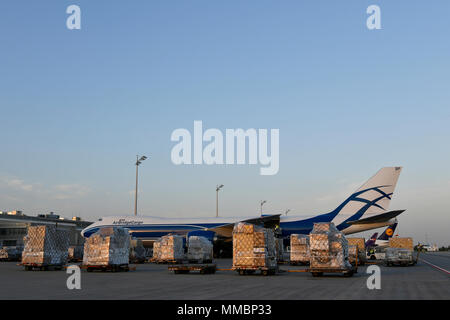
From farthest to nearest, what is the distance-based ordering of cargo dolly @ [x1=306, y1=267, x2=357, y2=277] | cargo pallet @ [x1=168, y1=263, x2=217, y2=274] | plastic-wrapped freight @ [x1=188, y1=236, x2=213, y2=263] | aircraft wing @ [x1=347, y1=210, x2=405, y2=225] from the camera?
aircraft wing @ [x1=347, y1=210, x2=405, y2=225] < plastic-wrapped freight @ [x1=188, y1=236, x2=213, y2=263] < cargo pallet @ [x1=168, y1=263, x2=217, y2=274] < cargo dolly @ [x1=306, y1=267, x2=357, y2=277]

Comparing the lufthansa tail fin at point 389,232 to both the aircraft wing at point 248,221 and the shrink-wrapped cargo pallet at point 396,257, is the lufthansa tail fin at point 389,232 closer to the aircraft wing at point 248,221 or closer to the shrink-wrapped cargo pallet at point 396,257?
the aircraft wing at point 248,221

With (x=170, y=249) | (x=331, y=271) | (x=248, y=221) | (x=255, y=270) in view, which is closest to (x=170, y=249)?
(x=170, y=249)

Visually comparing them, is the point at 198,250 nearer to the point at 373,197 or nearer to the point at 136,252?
the point at 136,252

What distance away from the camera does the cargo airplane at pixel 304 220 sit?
4406 cm

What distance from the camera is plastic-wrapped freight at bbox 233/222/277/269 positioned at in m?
23.8

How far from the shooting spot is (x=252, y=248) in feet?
78.9

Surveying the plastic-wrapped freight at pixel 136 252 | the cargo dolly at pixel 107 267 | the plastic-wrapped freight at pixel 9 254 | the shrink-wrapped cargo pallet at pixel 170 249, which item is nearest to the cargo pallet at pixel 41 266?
the cargo dolly at pixel 107 267

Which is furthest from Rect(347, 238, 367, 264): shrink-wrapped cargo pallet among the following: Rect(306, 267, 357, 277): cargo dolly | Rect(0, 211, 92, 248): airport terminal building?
Rect(0, 211, 92, 248): airport terminal building

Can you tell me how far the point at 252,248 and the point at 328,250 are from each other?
14.6ft

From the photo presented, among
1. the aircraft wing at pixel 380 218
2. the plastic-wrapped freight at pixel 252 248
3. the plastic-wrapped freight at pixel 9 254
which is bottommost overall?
the plastic-wrapped freight at pixel 9 254

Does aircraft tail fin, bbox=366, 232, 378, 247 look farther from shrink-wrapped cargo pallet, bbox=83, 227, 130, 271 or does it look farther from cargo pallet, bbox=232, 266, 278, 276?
shrink-wrapped cargo pallet, bbox=83, 227, 130, 271

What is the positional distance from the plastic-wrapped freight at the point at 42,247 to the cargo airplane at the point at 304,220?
20629 millimetres

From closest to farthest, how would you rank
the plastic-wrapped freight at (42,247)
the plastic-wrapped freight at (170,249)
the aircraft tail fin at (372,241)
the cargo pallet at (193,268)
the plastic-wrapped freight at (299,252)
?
the cargo pallet at (193,268)
the plastic-wrapped freight at (42,247)
the plastic-wrapped freight at (299,252)
the plastic-wrapped freight at (170,249)
the aircraft tail fin at (372,241)

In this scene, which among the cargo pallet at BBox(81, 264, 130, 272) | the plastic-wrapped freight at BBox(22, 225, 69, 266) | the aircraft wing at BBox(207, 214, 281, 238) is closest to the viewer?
the cargo pallet at BBox(81, 264, 130, 272)
